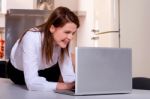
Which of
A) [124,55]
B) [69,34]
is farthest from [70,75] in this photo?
[124,55]

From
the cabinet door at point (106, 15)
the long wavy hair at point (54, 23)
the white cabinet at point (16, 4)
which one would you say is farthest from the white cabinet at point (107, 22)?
the long wavy hair at point (54, 23)

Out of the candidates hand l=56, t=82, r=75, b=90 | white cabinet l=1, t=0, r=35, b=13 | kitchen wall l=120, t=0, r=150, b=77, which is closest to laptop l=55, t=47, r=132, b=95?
hand l=56, t=82, r=75, b=90

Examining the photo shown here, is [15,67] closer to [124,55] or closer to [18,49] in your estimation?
[18,49]

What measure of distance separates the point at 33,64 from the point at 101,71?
35cm

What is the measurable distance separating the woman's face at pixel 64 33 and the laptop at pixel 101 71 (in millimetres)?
267

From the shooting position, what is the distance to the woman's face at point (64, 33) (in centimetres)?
146

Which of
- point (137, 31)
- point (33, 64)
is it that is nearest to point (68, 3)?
point (137, 31)

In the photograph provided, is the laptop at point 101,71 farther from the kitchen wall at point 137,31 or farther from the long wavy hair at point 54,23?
the kitchen wall at point 137,31

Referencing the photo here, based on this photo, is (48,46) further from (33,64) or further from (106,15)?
(106,15)

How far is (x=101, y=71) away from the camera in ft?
4.00

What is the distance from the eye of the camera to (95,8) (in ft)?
12.8

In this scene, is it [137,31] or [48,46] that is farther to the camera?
[137,31]

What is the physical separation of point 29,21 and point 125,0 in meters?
1.37

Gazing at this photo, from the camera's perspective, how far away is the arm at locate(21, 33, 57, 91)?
4.53 feet
